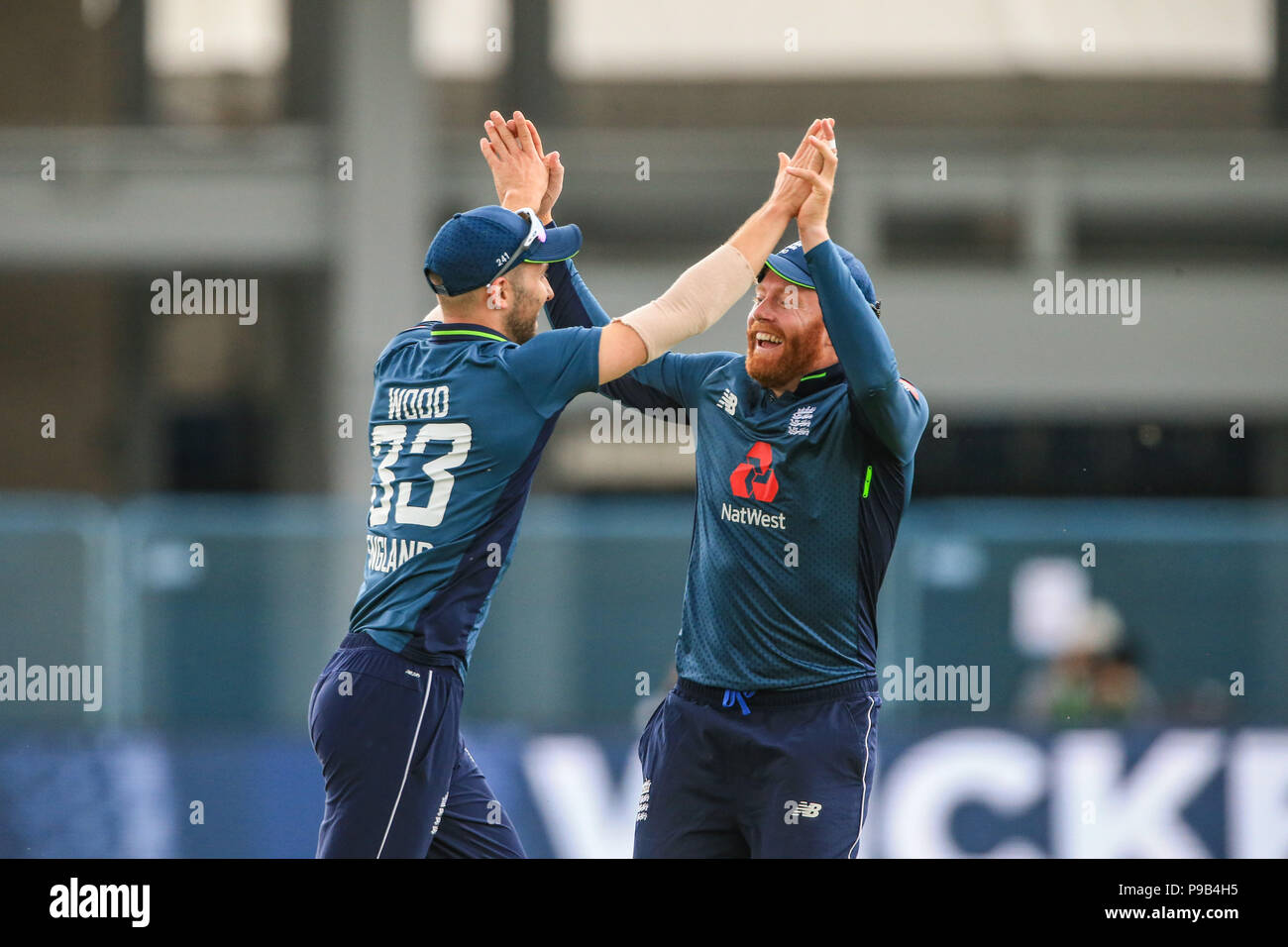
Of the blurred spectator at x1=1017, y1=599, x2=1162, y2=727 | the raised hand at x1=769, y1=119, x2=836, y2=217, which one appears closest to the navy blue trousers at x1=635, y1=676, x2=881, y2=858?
the raised hand at x1=769, y1=119, x2=836, y2=217

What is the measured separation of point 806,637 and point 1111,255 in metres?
10.5

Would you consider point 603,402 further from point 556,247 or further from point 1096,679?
point 556,247

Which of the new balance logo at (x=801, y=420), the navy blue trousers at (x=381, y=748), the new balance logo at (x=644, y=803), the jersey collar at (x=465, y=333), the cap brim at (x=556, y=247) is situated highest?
the cap brim at (x=556, y=247)

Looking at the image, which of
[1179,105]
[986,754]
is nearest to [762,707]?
[986,754]

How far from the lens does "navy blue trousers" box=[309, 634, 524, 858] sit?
14.0ft

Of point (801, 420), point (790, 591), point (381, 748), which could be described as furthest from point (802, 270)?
point (381, 748)

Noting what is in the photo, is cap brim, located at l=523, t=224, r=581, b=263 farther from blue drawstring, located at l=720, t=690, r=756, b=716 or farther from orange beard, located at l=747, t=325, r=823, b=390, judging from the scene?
blue drawstring, located at l=720, t=690, r=756, b=716

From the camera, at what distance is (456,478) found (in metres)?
4.39

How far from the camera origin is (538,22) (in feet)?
45.2

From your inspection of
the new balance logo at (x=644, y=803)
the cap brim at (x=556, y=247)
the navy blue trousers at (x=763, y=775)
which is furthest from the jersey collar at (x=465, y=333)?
the new balance logo at (x=644, y=803)

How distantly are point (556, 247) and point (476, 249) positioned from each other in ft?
1.08

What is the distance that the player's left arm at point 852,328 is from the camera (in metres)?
4.29

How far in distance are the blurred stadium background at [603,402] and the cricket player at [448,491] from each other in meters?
4.29

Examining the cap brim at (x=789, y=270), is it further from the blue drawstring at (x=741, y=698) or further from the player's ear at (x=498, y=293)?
the blue drawstring at (x=741, y=698)
